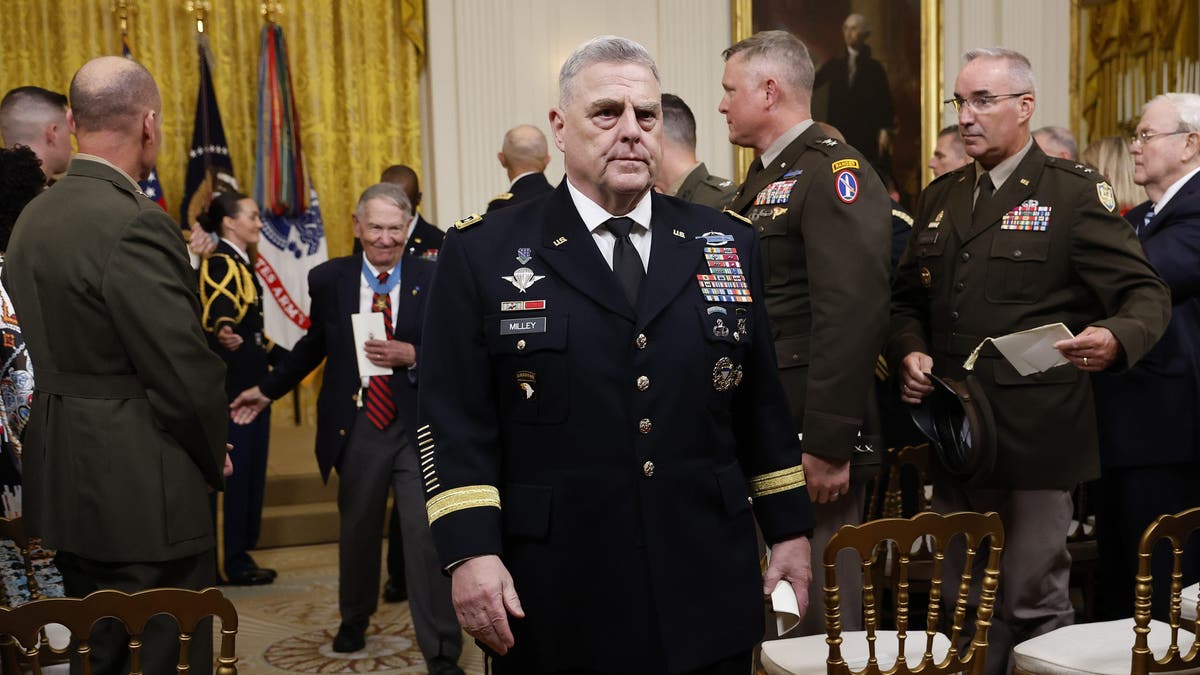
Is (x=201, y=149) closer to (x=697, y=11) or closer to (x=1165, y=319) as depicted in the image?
(x=697, y=11)

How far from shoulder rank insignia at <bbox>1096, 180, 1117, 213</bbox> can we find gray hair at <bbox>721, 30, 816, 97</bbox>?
85 cm

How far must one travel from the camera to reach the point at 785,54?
3.14 meters

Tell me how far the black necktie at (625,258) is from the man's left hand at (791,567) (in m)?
0.56

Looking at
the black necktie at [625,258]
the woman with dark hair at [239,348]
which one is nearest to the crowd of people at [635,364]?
the black necktie at [625,258]

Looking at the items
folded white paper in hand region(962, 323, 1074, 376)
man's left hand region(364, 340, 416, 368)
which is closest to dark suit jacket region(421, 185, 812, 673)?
folded white paper in hand region(962, 323, 1074, 376)

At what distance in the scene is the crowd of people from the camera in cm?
192

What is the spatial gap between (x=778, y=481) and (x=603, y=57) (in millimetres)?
824

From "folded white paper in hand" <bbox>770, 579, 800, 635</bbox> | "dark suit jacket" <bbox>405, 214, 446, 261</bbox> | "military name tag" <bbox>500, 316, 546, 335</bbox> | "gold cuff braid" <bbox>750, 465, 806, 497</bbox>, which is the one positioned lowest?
"folded white paper in hand" <bbox>770, 579, 800, 635</bbox>

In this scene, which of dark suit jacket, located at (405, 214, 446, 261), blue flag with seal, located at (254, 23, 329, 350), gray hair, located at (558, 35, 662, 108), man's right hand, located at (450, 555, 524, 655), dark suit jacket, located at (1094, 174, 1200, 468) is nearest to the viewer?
man's right hand, located at (450, 555, 524, 655)

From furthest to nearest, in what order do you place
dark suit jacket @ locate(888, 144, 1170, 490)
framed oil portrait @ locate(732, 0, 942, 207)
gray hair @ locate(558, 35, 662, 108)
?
framed oil portrait @ locate(732, 0, 942, 207) < dark suit jacket @ locate(888, 144, 1170, 490) < gray hair @ locate(558, 35, 662, 108)

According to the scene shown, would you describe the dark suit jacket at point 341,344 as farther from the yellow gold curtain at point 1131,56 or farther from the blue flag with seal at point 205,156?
the yellow gold curtain at point 1131,56

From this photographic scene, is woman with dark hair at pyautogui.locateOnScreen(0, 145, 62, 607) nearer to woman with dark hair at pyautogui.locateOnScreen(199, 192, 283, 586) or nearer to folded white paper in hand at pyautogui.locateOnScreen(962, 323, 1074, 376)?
woman with dark hair at pyautogui.locateOnScreen(199, 192, 283, 586)

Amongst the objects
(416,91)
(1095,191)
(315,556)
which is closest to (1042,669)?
(1095,191)

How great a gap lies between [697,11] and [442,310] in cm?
702
